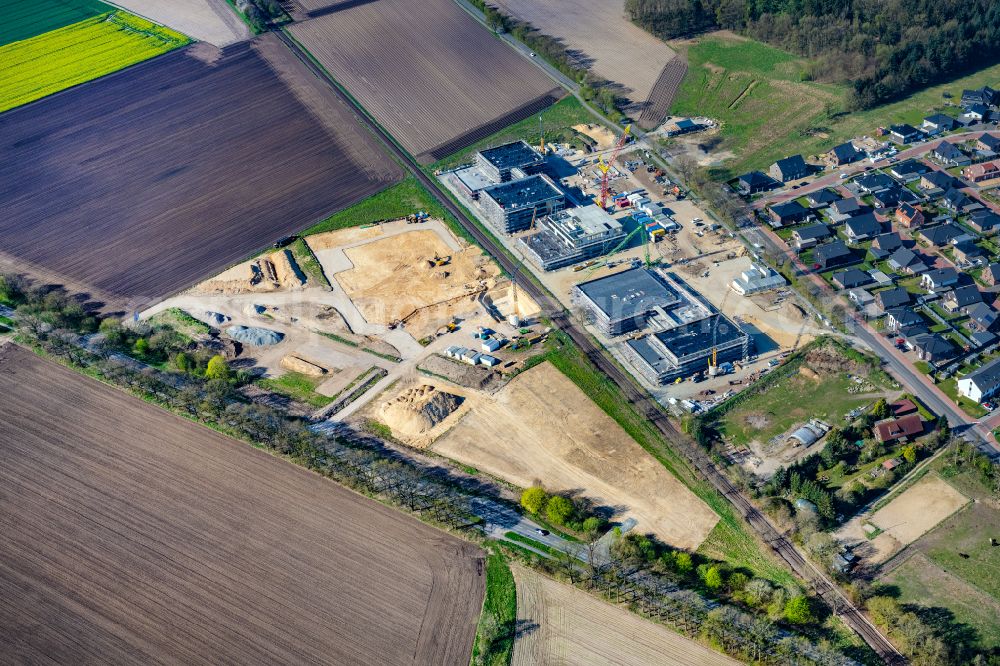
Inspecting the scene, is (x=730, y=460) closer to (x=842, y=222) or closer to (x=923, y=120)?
(x=842, y=222)

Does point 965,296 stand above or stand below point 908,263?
below

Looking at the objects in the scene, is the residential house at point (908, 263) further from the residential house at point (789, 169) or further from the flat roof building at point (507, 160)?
the flat roof building at point (507, 160)

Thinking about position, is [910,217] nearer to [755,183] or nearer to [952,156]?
[952,156]

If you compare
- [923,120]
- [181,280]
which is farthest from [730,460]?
[923,120]

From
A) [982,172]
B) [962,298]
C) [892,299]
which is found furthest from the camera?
[982,172]

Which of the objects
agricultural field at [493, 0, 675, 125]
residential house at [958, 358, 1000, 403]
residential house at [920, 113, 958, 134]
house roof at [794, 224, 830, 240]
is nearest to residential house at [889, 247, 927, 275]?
house roof at [794, 224, 830, 240]

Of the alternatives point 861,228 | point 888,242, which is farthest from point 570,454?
point 861,228

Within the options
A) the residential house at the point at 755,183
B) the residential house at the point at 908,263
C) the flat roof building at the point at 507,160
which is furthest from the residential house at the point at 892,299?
the flat roof building at the point at 507,160
